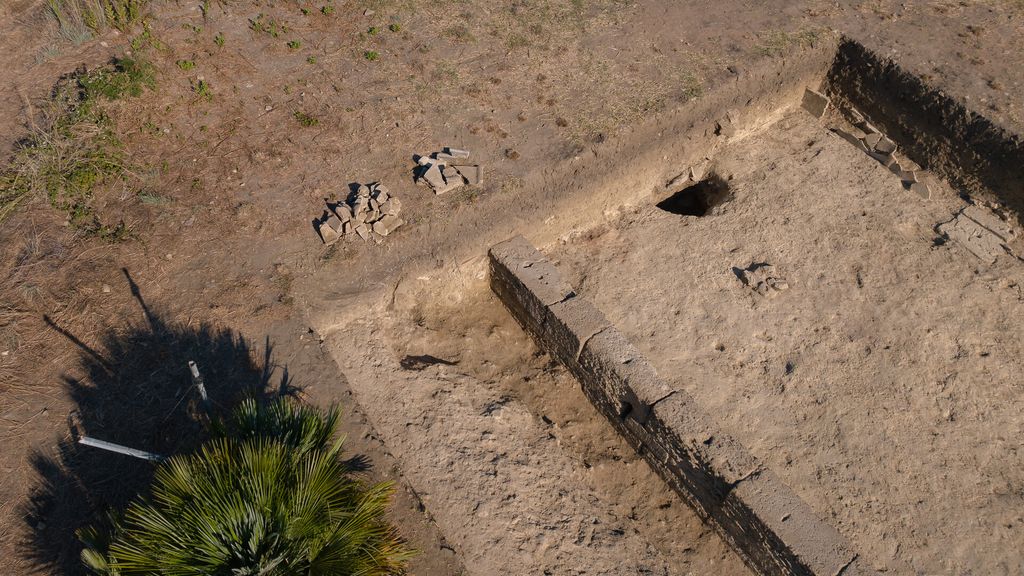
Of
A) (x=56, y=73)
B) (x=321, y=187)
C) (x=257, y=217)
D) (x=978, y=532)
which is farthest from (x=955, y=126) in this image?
(x=56, y=73)

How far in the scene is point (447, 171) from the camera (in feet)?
24.2

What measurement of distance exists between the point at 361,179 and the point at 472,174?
1226 mm

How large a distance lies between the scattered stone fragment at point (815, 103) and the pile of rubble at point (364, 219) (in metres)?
6.12

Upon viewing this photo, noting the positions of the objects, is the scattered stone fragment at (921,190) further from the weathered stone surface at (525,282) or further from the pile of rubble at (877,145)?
the weathered stone surface at (525,282)

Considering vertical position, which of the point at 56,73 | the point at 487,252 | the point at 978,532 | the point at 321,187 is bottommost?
the point at 978,532

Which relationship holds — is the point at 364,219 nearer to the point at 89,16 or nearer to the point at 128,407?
the point at 128,407

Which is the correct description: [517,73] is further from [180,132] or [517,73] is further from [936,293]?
[936,293]

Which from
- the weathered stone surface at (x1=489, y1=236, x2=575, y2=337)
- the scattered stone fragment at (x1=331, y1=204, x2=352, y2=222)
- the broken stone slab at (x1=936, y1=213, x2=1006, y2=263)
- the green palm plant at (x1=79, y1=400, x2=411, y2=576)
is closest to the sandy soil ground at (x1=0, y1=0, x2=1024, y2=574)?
the weathered stone surface at (x1=489, y1=236, x2=575, y2=337)

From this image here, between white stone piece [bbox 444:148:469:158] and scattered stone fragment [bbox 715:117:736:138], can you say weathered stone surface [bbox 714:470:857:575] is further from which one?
scattered stone fragment [bbox 715:117:736:138]

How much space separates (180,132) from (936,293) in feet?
28.3

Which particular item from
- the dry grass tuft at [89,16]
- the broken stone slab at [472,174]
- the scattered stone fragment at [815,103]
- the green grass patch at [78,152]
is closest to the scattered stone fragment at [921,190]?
the scattered stone fragment at [815,103]

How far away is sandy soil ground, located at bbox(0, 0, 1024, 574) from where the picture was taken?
5.58m

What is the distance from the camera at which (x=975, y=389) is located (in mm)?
6527

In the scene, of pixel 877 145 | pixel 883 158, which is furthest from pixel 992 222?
pixel 877 145
